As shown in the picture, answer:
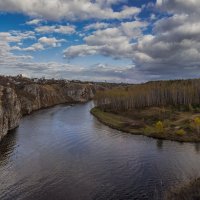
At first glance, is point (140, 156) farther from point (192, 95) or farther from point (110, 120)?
point (192, 95)

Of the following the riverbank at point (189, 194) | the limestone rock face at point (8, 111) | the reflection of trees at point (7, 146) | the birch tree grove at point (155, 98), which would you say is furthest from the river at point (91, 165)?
the birch tree grove at point (155, 98)

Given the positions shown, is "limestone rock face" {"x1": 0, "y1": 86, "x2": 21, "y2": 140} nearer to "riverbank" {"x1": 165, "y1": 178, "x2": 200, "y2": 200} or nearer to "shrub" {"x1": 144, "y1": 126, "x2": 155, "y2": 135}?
"shrub" {"x1": 144, "y1": 126, "x2": 155, "y2": 135}

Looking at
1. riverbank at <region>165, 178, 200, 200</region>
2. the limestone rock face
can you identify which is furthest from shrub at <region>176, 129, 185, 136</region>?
riverbank at <region>165, 178, 200, 200</region>

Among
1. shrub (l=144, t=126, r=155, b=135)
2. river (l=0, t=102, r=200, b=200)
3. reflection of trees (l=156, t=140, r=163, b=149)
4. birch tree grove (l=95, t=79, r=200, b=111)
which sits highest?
birch tree grove (l=95, t=79, r=200, b=111)

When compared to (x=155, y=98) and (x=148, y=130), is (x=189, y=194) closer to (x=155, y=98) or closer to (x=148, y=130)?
(x=148, y=130)

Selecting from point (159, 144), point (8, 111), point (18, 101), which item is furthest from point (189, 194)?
point (18, 101)

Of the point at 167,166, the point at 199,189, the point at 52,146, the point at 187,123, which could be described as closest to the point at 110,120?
the point at 187,123
